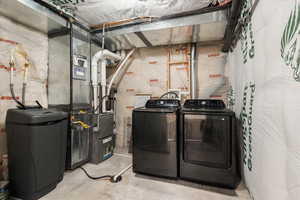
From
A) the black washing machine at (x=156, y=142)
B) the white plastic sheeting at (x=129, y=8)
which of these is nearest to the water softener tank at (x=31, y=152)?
the black washing machine at (x=156, y=142)

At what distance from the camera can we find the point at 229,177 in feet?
5.28

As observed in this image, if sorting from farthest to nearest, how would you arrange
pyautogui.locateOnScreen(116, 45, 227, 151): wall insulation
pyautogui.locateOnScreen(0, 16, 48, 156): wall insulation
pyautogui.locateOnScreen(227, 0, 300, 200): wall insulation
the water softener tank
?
pyautogui.locateOnScreen(116, 45, 227, 151): wall insulation < pyautogui.locateOnScreen(0, 16, 48, 156): wall insulation < the water softener tank < pyautogui.locateOnScreen(227, 0, 300, 200): wall insulation

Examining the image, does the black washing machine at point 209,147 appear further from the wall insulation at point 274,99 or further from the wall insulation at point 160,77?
the wall insulation at point 160,77

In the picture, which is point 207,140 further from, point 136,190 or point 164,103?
point 136,190

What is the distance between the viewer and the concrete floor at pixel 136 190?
1521 mm

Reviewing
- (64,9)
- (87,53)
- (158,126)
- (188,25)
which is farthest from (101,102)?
(188,25)

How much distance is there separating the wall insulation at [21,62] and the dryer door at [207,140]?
2266 mm

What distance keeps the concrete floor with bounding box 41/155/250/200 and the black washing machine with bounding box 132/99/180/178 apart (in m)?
0.14

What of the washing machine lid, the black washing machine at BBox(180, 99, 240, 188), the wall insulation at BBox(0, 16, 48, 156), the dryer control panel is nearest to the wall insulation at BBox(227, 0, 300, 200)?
the black washing machine at BBox(180, 99, 240, 188)

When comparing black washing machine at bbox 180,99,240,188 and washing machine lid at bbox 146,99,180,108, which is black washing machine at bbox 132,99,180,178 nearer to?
black washing machine at bbox 180,99,240,188

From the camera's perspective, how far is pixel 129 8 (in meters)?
1.89

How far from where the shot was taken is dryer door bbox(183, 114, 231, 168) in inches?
64.3

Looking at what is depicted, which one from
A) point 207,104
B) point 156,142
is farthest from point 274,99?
point 156,142

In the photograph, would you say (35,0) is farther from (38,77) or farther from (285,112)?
(285,112)
